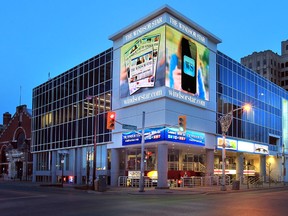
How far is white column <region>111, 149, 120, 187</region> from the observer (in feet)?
155

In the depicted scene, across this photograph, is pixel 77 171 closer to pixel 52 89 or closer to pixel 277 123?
pixel 52 89

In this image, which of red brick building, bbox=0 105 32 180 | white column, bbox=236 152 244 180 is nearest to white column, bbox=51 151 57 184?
red brick building, bbox=0 105 32 180

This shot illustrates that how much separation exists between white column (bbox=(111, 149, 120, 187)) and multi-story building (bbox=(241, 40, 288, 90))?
366ft

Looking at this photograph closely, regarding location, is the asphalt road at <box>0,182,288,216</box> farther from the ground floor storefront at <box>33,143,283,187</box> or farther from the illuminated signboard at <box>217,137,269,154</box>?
the illuminated signboard at <box>217,137,269,154</box>

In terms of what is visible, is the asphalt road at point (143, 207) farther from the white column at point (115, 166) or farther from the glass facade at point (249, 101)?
the glass facade at point (249, 101)

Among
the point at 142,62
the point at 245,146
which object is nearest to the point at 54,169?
the point at 142,62

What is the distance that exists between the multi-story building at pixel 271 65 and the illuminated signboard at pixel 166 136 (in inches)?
4347

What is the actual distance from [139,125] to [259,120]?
24.7 m

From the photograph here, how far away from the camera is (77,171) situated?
5519 cm

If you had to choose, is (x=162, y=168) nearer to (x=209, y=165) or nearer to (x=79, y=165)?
(x=209, y=165)

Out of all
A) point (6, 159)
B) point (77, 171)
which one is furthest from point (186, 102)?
point (6, 159)

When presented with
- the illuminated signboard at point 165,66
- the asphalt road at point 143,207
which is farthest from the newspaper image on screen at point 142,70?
the asphalt road at point 143,207

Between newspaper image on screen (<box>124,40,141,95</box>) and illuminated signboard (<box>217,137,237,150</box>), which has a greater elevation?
newspaper image on screen (<box>124,40,141,95</box>)

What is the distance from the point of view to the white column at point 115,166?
47125 mm
